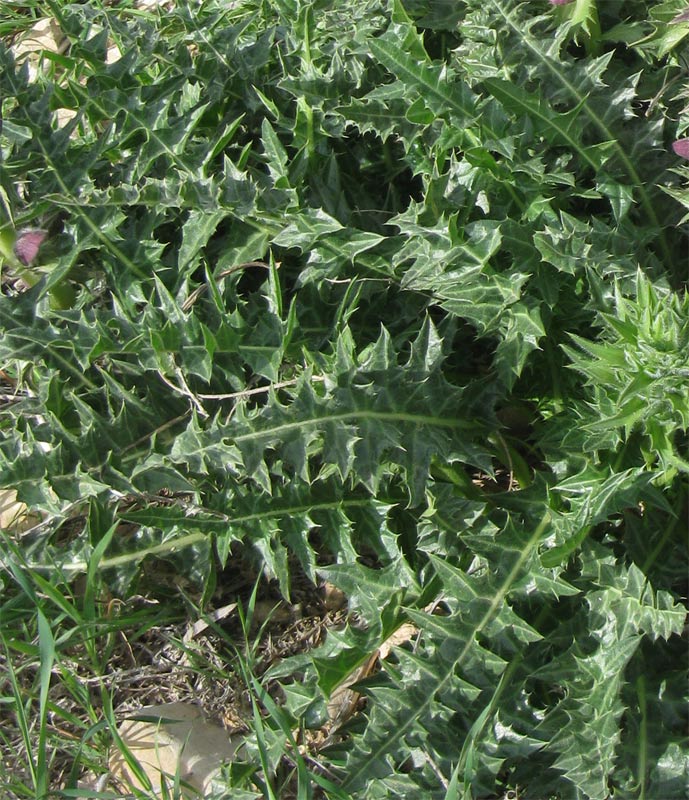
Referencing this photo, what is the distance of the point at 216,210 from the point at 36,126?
24.1 inches

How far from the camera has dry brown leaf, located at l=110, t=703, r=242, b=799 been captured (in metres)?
2.25

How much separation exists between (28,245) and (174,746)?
1.39m

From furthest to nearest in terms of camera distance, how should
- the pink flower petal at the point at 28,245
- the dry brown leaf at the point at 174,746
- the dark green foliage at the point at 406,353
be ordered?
the pink flower petal at the point at 28,245
the dry brown leaf at the point at 174,746
the dark green foliage at the point at 406,353

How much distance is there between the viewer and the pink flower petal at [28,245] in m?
2.54

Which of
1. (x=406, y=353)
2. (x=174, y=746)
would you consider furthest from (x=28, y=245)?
(x=174, y=746)

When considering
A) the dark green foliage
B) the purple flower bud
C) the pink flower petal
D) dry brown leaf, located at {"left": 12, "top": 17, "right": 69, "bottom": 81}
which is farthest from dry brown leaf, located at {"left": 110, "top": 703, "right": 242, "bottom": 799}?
dry brown leaf, located at {"left": 12, "top": 17, "right": 69, "bottom": 81}

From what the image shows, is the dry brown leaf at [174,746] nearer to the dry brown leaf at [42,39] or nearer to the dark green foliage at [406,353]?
the dark green foliage at [406,353]

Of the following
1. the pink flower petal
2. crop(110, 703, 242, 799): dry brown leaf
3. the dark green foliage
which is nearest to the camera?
the dark green foliage

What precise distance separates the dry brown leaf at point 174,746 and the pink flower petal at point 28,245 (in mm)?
1252

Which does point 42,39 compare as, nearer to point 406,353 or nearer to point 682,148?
point 406,353

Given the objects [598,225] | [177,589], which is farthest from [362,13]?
[177,589]

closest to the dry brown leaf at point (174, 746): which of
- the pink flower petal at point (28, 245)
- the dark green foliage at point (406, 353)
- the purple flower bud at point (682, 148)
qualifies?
the dark green foliage at point (406, 353)

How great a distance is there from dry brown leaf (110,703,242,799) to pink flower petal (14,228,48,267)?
49.3 inches

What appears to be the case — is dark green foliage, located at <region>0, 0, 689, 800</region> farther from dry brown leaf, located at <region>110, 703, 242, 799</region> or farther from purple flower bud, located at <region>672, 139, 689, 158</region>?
dry brown leaf, located at <region>110, 703, 242, 799</region>
